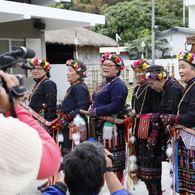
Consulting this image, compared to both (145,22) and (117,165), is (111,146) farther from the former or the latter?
(145,22)

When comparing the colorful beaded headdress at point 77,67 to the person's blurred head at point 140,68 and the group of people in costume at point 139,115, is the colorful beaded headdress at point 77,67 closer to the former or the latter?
the group of people in costume at point 139,115

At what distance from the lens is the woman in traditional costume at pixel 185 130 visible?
3.50m

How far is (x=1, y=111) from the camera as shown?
4.95 feet

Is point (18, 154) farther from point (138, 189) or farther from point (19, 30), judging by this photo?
point (19, 30)

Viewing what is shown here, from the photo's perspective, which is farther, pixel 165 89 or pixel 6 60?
pixel 165 89

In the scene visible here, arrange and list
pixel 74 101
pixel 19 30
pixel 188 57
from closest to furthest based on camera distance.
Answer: pixel 188 57 < pixel 74 101 < pixel 19 30

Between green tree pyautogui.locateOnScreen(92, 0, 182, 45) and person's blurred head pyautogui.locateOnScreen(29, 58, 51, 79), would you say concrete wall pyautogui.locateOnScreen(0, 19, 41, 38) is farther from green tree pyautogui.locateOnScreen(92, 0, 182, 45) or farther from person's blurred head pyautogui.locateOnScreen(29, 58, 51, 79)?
green tree pyautogui.locateOnScreen(92, 0, 182, 45)

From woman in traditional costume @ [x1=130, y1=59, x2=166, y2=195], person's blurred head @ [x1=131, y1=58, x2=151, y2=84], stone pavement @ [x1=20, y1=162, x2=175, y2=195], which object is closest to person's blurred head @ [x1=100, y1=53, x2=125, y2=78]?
person's blurred head @ [x1=131, y1=58, x2=151, y2=84]

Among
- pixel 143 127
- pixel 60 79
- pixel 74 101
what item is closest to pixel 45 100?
pixel 74 101

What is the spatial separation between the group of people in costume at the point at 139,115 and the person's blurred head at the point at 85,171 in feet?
5.93

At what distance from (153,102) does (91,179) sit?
2.45m

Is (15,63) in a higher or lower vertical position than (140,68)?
higher

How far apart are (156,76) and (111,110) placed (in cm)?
80

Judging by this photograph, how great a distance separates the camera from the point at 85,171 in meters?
1.90
